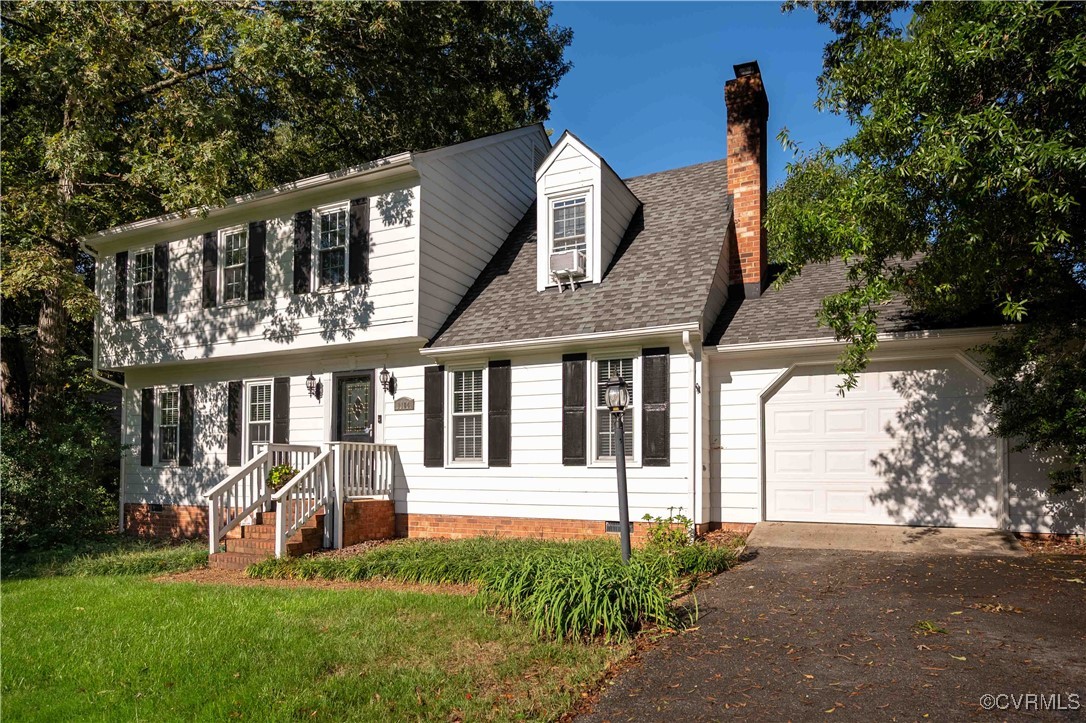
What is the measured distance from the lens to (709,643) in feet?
18.8

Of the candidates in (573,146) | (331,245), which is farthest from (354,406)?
(573,146)

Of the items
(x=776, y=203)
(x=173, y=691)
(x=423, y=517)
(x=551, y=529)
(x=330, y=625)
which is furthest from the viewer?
(x=423, y=517)

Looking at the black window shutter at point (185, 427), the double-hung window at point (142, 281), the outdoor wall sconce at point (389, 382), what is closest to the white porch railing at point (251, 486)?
the outdoor wall sconce at point (389, 382)

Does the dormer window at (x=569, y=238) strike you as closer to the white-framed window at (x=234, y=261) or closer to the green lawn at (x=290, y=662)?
the white-framed window at (x=234, y=261)

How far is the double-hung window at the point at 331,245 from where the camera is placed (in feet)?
41.1

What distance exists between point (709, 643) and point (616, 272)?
24.2ft

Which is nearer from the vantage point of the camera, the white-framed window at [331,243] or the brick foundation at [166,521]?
the white-framed window at [331,243]

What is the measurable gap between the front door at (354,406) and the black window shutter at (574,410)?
12.0 ft

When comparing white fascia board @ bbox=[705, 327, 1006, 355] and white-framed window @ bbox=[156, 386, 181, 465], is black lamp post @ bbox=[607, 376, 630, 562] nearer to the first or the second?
white fascia board @ bbox=[705, 327, 1006, 355]

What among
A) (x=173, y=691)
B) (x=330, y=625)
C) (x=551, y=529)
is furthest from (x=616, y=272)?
(x=173, y=691)

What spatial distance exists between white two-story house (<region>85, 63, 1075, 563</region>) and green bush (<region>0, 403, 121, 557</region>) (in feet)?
4.10

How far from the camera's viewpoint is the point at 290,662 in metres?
5.59

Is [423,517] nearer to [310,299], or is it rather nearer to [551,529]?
[551,529]

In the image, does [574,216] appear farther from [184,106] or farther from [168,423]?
[168,423]
